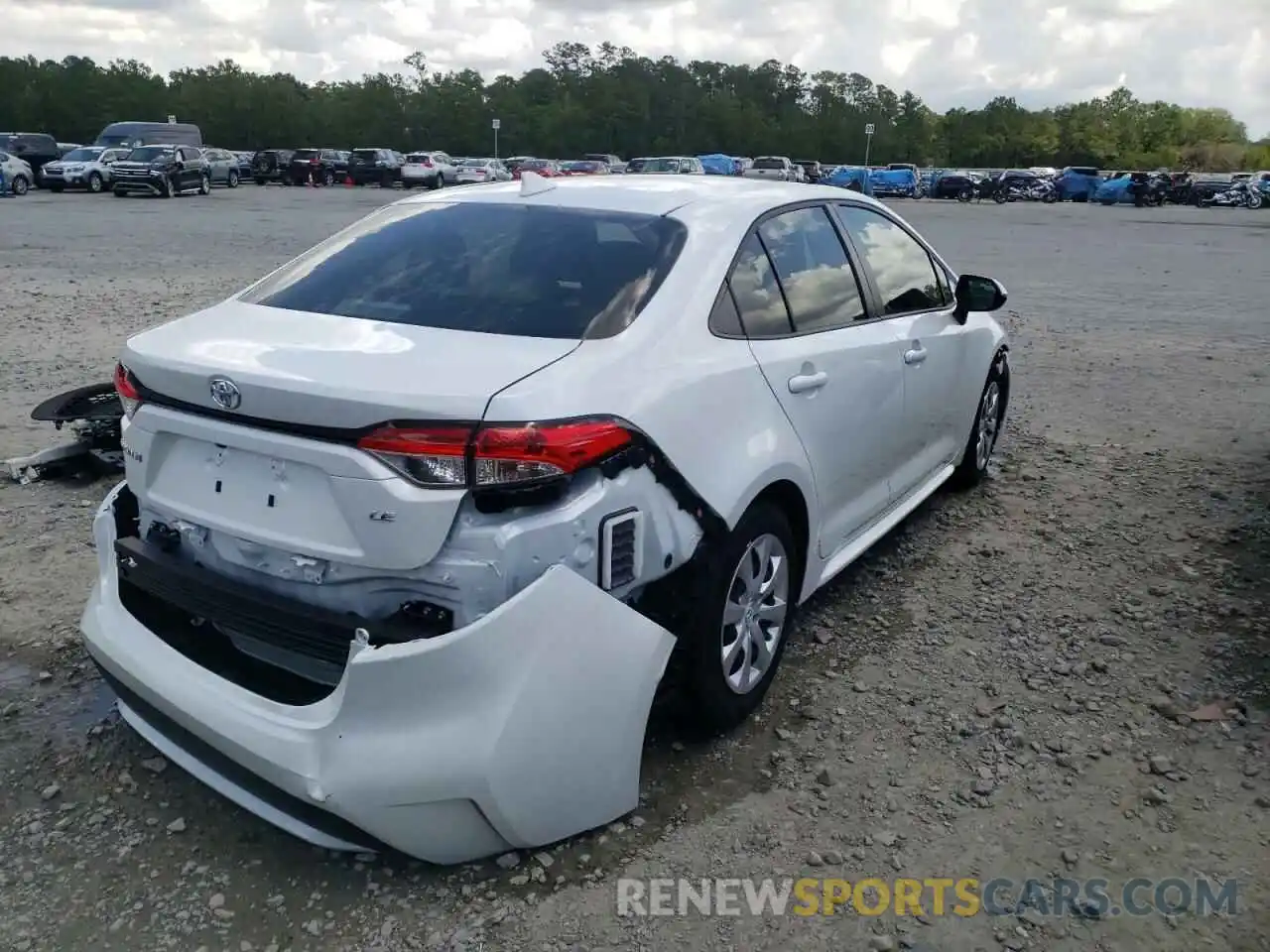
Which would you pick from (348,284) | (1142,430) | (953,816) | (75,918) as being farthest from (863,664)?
(1142,430)

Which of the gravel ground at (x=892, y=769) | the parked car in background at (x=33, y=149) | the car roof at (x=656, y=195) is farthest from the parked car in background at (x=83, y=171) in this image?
the car roof at (x=656, y=195)

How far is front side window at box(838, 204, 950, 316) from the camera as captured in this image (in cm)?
432

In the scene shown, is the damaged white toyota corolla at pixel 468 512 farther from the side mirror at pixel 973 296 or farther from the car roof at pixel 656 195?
the side mirror at pixel 973 296

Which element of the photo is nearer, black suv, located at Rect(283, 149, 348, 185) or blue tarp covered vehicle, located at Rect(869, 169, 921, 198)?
black suv, located at Rect(283, 149, 348, 185)

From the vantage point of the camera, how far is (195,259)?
1597cm

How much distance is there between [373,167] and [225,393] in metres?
49.2

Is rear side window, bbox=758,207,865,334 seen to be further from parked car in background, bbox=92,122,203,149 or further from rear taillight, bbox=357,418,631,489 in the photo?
parked car in background, bbox=92,122,203,149

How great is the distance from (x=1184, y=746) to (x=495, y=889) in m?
2.28

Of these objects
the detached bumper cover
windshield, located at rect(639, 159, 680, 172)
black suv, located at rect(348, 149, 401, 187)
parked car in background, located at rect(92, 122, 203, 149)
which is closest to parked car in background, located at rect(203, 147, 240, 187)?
parked car in background, located at rect(92, 122, 203, 149)

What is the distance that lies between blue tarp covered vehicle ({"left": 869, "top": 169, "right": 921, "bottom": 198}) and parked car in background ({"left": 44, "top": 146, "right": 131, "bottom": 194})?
34.6 metres

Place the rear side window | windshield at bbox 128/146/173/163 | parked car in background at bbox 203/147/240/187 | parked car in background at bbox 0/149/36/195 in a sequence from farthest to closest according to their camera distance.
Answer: parked car in background at bbox 203/147/240/187
windshield at bbox 128/146/173/163
parked car in background at bbox 0/149/36/195
the rear side window

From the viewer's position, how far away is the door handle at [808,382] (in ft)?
11.3

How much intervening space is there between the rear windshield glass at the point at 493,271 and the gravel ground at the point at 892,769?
143 centimetres

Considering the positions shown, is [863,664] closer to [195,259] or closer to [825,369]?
[825,369]
